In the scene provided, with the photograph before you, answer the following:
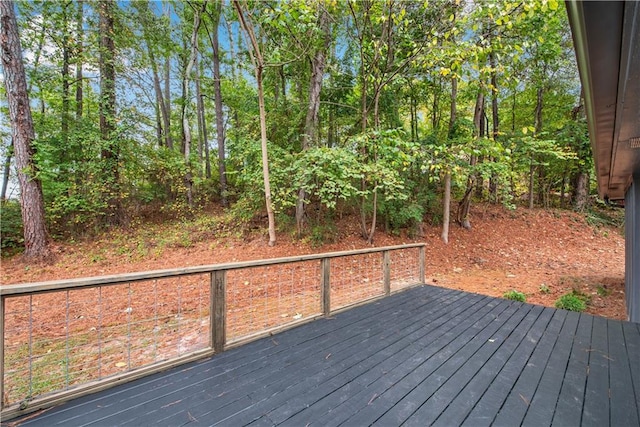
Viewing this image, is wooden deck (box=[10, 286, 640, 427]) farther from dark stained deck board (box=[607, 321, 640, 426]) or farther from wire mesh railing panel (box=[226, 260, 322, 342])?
wire mesh railing panel (box=[226, 260, 322, 342])

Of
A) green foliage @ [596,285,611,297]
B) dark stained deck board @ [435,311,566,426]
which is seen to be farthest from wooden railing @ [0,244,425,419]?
green foliage @ [596,285,611,297]

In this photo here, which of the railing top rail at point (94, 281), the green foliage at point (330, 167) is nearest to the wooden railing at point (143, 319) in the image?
the railing top rail at point (94, 281)

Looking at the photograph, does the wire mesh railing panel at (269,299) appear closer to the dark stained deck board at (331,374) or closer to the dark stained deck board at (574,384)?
the dark stained deck board at (331,374)

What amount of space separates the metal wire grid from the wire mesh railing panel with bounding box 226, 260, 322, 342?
394 mm

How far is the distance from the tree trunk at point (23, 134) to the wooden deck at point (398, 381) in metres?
7.07

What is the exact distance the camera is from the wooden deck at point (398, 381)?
161 cm

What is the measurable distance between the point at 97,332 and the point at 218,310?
1537mm

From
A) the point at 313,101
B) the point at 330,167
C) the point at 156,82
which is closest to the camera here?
the point at 330,167

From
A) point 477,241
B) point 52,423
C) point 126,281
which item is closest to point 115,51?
point 126,281

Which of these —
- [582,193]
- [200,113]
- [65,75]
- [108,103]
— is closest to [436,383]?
[108,103]

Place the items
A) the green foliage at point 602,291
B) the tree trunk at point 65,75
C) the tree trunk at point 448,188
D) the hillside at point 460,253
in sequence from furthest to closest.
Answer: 1. the tree trunk at point 448,188
2. the tree trunk at point 65,75
3. the hillside at point 460,253
4. the green foliage at point 602,291

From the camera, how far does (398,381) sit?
1.97 meters

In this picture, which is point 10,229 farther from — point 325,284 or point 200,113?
point 325,284

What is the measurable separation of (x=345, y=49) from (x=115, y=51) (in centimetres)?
649
